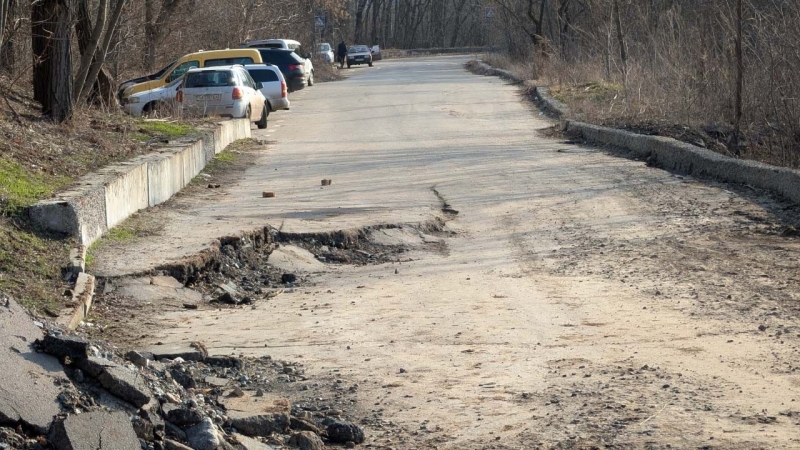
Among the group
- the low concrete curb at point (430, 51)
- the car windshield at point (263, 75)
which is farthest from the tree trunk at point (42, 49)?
the low concrete curb at point (430, 51)

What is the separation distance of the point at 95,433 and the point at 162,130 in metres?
12.0

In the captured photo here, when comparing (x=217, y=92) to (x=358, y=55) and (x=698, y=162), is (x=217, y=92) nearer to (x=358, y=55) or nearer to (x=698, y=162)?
(x=698, y=162)

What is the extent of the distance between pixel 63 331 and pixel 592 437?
2.76 metres

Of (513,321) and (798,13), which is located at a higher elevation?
(798,13)

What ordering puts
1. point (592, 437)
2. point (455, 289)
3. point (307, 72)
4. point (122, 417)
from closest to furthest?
point (122, 417) → point (592, 437) → point (455, 289) → point (307, 72)

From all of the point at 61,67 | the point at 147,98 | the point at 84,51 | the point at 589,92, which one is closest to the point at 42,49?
the point at 61,67

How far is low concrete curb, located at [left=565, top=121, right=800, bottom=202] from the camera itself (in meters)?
10.9

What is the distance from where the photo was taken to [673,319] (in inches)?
258

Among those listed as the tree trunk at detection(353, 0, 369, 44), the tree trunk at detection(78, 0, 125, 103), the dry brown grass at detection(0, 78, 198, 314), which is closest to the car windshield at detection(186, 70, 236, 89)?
the dry brown grass at detection(0, 78, 198, 314)

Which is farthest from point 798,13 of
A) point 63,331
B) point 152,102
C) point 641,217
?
point 152,102

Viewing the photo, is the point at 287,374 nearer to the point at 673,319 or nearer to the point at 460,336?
the point at 460,336

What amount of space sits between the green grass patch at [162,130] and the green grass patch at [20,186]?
4589 millimetres

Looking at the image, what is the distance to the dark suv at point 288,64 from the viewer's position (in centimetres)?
3456

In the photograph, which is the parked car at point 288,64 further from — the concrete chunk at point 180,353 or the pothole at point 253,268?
the concrete chunk at point 180,353
